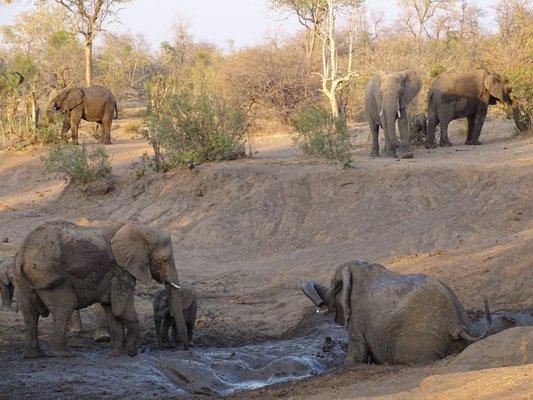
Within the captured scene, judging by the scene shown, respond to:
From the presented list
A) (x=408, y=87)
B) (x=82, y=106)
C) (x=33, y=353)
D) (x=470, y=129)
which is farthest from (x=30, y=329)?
(x=82, y=106)

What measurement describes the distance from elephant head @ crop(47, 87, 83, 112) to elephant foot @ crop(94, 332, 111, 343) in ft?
51.0

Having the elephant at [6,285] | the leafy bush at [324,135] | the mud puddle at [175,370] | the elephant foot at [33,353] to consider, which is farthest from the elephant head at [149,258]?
the leafy bush at [324,135]

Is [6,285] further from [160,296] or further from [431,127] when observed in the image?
[431,127]

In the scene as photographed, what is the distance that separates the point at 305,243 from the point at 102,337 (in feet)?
18.5

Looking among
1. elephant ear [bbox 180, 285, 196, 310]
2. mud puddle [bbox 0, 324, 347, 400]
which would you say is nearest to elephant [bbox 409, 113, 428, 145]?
mud puddle [bbox 0, 324, 347, 400]

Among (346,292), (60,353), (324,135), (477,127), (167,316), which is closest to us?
(346,292)

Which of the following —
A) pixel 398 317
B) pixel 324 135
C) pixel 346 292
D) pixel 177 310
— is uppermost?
pixel 324 135

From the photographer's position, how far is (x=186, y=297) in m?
10.7

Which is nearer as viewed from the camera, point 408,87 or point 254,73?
point 408,87

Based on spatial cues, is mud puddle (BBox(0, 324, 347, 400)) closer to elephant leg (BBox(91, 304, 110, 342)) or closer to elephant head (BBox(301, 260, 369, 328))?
elephant leg (BBox(91, 304, 110, 342))

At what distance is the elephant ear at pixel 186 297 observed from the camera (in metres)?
10.6

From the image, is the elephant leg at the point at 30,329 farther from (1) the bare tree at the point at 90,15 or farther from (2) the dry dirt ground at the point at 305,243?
(1) the bare tree at the point at 90,15

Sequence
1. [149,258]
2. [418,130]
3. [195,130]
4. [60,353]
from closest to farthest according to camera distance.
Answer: [60,353] → [149,258] → [195,130] → [418,130]

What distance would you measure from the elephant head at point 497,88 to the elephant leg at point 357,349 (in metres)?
14.1
